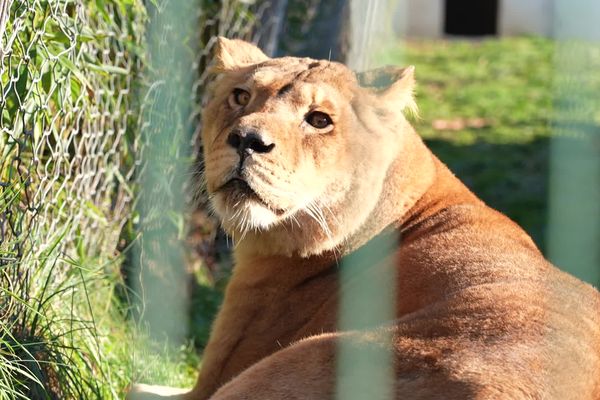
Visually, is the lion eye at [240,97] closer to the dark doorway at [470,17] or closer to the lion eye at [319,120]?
the lion eye at [319,120]

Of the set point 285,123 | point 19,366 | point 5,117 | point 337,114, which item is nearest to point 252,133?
point 285,123

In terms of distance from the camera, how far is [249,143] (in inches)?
137

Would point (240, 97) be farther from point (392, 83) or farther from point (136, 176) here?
point (136, 176)

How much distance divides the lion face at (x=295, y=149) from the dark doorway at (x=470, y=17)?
10.1 meters

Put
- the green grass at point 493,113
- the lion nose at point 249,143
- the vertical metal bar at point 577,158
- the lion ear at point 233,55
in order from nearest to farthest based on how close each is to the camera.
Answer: the lion nose at point 249,143, the lion ear at point 233,55, the vertical metal bar at point 577,158, the green grass at point 493,113

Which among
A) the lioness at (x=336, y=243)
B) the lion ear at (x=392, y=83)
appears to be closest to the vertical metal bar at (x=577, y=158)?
the lion ear at (x=392, y=83)

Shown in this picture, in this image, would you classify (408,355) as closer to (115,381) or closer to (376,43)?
(115,381)

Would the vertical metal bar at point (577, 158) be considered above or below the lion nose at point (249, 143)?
below

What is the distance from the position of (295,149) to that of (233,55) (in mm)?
791

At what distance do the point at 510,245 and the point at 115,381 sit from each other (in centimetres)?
156

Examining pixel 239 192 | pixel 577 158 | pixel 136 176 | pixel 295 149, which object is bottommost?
pixel 577 158

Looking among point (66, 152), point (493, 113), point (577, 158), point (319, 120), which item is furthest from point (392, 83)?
point (493, 113)

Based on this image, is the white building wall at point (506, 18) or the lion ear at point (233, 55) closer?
the lion ear at point (233, 55)

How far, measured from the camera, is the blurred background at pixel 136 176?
3574 mm
